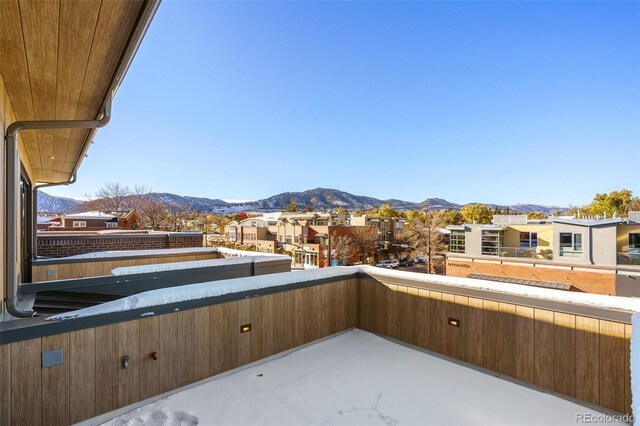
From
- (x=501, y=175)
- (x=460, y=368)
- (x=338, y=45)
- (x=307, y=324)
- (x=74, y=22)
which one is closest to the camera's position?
(x=74, y=22)

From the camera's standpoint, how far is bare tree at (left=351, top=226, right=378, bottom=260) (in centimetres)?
3256

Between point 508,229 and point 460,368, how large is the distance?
1925 cm

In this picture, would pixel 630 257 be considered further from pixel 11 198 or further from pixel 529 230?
pixel 11 198

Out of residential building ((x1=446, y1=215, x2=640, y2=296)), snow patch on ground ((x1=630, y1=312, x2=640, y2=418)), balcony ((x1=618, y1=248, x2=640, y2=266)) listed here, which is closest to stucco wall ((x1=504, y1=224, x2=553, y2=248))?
residential building ((x1=446, y1=215, x2=640, y2=296))

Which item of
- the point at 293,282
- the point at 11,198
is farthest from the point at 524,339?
the point at 11,198

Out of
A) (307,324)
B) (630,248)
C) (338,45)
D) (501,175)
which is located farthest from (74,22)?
(501,175)

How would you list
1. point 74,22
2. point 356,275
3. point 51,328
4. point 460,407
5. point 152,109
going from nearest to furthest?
1. point 74,22
2. point 51,328
3. point 460,407
4. point 356,275
5. point 152,109

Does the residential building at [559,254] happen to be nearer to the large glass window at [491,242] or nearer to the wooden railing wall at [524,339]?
the large glass window at [491,242]

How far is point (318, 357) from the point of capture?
3.53 m

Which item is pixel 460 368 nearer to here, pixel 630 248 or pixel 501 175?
pixel 630 248

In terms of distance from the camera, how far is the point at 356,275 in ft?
14.9

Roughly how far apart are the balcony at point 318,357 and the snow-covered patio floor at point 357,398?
2cm

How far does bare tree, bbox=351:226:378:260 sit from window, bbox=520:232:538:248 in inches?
647

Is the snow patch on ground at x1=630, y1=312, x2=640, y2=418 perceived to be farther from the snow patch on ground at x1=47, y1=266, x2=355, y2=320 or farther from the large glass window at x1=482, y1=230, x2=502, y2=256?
the large glass window at x1=482, y1=230, x2=502, y2=256
